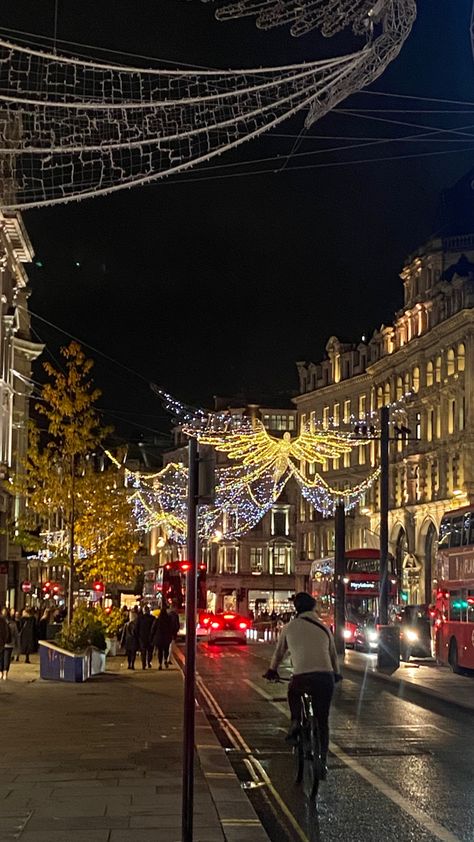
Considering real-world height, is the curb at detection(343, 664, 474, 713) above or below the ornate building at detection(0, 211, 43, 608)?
below

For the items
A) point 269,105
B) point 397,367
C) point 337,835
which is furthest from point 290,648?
point 397,367

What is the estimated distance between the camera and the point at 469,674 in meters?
33.8

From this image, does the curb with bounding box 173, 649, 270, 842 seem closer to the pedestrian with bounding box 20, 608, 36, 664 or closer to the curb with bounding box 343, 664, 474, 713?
the curb with bounding box 343, 664, 474, 713

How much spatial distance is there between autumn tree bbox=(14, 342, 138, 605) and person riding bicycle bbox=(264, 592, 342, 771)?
74.3 ft

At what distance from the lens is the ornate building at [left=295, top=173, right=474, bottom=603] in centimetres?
7400

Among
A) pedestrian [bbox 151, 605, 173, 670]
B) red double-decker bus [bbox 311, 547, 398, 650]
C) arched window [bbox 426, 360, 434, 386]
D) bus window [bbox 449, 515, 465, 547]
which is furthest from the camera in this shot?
arched window [bbox 426, 360, 434, 386]

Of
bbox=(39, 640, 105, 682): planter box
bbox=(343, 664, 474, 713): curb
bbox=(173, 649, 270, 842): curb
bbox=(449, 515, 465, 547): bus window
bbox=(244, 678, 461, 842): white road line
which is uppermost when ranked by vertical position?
bbox=(449, 515, 465, 547): bus window

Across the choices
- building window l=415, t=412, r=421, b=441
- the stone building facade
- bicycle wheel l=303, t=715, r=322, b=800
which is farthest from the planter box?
building window l=415, t=412, r=421, b=441

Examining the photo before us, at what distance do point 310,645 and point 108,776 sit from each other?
2477 mm

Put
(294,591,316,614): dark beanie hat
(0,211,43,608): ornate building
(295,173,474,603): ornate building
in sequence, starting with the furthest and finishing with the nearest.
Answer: (295,173,474,603): ornate building
(0,211,43,608): ornate building
(294,591,316,614): dark beanie hat

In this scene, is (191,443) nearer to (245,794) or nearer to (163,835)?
(163,835)

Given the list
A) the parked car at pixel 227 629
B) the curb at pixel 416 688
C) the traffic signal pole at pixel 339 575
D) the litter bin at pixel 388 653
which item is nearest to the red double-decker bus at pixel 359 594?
the parked car at pixel 227 629

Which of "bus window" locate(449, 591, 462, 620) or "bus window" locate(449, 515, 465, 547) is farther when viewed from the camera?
"bus window" locate(449, 515, 465, 547)

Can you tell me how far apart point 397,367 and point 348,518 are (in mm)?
13302
